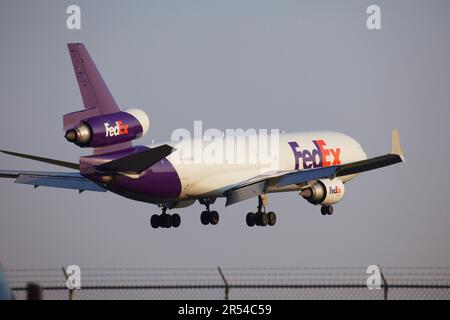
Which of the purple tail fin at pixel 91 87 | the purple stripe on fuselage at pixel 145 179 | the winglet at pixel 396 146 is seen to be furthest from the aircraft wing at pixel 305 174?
the purple tail fin at pixel 91 87

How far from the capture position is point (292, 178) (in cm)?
6288

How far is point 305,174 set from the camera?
6238 cm

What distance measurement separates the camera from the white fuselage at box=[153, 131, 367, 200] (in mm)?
61000

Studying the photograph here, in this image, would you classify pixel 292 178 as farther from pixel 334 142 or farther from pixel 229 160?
pixel 334 142

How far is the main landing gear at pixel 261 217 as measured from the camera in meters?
64.4

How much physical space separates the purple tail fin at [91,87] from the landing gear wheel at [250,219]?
36.9 ft

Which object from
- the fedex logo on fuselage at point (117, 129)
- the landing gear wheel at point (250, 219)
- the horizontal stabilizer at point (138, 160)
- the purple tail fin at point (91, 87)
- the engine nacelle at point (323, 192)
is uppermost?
the purple tail fin at point (91, 87)

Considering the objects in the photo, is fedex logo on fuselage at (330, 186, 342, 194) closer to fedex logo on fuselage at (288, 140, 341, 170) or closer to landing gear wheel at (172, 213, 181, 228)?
fedex logo on fuselage at (288, 140, 341, 170)

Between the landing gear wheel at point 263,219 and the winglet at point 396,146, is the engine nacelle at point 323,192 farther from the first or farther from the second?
the winglet at point 396,146

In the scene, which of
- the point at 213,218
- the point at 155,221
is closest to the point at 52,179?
the point at 155,221

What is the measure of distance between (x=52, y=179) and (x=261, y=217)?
39.5 feet

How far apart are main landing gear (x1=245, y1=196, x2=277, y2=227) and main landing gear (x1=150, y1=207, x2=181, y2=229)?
4.04m

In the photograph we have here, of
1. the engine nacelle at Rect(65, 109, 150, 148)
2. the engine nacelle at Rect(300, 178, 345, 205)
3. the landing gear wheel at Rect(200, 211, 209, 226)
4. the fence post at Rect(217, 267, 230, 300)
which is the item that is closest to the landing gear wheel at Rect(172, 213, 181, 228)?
the landing gear wheel at Rect(200, 211, 209, 226)

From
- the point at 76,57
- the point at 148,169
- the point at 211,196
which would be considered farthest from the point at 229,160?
the point at 76,57
